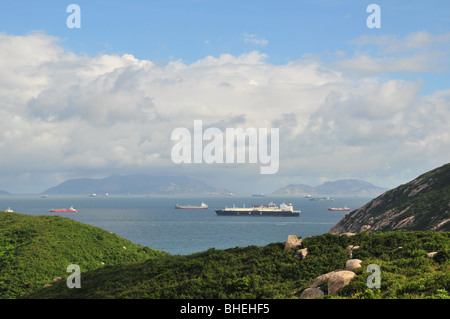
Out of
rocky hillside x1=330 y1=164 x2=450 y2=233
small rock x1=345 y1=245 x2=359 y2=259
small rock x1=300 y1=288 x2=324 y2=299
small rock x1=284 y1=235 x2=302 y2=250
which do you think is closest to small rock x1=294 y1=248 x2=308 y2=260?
small rock x1=284 y1=235 x2=302 y2=250

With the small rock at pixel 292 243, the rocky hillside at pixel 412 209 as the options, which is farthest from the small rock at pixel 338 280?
the rocky hillside at pixel 412 209

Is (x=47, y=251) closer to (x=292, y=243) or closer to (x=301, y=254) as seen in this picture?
(x=292, y=243)

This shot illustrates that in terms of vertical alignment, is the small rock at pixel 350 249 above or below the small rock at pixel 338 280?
above

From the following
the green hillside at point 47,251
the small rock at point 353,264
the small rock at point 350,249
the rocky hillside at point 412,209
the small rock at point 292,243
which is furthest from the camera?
the rocky hillside at point 412,209

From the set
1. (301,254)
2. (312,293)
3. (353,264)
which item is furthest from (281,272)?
(312,293)

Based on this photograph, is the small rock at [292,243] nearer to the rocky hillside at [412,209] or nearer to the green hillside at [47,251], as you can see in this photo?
the green hillside at [47,251]

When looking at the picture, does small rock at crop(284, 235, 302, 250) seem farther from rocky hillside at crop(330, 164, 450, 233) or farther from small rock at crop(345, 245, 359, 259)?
rocky hillside at crop(330, 164, 450, 233)

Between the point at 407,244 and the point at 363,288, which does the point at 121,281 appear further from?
the point at 407,244
